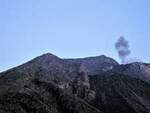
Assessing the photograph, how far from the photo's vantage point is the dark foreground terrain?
69.1m

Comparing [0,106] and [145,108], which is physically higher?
[0,106]

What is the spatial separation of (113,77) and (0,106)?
54.9m

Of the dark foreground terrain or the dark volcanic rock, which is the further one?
the dark volcanic rock

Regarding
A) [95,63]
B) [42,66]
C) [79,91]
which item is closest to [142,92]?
[79,91]

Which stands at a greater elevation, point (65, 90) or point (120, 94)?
point (65, 90)

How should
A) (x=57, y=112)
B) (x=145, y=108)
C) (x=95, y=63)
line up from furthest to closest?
(x=95, y=63), (x=145, y=108), (x=57, y=112)

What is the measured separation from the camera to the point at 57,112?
68.4 m

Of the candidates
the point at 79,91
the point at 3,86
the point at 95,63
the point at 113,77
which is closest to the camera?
the point at 3,86

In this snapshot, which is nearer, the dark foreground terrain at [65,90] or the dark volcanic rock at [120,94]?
the dark foreground terrain at [65,90]

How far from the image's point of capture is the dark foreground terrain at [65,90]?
6912cm

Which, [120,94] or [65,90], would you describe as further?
[120,94]

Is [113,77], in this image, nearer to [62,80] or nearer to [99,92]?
[99,92]

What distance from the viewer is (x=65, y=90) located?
3681 inches

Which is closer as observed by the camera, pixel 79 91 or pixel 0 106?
pixel 0 106
